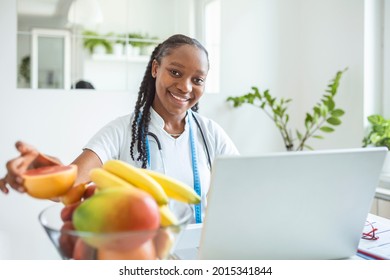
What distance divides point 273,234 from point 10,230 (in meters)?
2.26

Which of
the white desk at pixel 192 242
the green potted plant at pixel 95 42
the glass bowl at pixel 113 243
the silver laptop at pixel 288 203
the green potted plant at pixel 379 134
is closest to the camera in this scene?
the glass bowl at pixel 113 243

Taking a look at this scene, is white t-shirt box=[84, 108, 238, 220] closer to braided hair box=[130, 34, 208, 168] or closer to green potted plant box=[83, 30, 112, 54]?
braided hair box=[130, 34, 208, 168]

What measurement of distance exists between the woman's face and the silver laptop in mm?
752

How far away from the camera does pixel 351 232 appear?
989mm

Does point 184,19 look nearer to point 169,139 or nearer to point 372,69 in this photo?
point 372,69

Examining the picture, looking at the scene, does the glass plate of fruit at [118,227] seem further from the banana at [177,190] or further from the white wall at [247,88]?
the white wall at [247,88]

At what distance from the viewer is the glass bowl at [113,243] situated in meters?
0.58

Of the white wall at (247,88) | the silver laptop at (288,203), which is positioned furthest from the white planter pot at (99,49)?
the silver laptop at (288,203)

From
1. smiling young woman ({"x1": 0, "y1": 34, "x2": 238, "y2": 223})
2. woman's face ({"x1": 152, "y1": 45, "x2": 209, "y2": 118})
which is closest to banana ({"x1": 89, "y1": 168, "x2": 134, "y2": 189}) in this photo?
smiling young woman ({"x1": 0, "y1": 34, "x2": 238, "y2": 223})

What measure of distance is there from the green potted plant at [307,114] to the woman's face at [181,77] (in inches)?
61.2

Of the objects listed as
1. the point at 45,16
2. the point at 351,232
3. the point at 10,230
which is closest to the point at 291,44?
the point at 45,16

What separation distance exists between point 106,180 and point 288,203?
0.36 metres

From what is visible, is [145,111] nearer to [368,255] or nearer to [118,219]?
[368,255]
